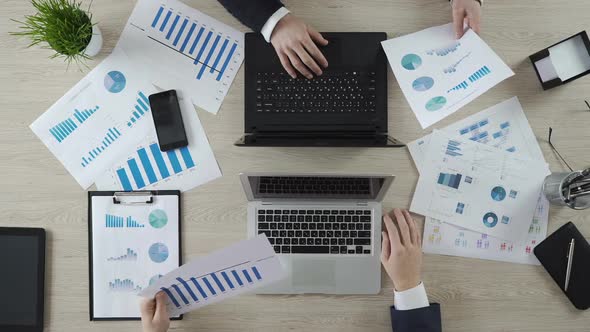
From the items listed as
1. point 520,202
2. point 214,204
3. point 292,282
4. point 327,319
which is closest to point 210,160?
point 214,204

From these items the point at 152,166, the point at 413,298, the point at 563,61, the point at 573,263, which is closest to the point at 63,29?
the point at 152,166

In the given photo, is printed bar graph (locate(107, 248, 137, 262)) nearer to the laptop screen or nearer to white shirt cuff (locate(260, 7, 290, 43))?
the laptop screen

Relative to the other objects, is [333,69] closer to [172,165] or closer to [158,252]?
[172,165]

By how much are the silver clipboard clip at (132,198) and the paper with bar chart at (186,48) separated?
0.27 meters

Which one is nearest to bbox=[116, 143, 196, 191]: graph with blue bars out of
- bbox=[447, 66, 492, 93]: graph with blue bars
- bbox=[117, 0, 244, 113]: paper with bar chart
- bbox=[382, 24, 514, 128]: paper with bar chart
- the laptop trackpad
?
bbox=[117, 0, 244, 113]: paper with bar chart

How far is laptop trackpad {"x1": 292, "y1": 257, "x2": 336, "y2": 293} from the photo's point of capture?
3.87 ft

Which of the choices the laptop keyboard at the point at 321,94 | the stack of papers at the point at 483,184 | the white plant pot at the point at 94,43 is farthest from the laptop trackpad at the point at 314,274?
the white plant pot at the point at 94,43

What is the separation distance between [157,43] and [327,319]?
0.83 m

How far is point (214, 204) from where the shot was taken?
47.9 inches

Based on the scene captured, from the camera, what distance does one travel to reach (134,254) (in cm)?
121

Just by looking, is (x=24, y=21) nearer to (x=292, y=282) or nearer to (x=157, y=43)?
(x=157, y=43)

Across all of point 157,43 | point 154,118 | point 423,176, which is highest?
point 157,43

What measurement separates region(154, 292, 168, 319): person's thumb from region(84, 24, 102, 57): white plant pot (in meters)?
0.62

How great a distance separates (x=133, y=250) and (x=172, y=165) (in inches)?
9.4
